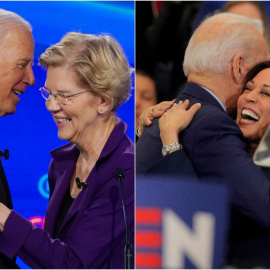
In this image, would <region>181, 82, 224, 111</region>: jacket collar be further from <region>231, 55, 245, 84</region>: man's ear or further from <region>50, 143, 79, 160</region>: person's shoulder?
<region>50, 143, 79, 160</region>: person's shoulder

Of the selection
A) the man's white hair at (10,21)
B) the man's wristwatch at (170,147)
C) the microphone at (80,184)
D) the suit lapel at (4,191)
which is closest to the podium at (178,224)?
the man's wristwatch at (170,147)

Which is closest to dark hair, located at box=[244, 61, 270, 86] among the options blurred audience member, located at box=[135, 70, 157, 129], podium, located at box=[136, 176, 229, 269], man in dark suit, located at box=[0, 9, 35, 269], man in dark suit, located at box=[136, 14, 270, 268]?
man in dark suit, located at box=[136, 14, 270, 268]

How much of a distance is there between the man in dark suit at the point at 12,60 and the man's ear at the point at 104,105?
15.9 inches

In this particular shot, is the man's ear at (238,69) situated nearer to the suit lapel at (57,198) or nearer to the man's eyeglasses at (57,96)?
the man's eyeglasses at (57,96)

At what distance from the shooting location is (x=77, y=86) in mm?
3180

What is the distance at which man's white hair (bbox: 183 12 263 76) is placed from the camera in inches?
129

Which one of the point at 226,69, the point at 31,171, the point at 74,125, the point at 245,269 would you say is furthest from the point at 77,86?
the point at 245,269

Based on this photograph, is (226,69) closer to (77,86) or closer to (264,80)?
(264,80)

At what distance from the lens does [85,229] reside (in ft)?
10.3

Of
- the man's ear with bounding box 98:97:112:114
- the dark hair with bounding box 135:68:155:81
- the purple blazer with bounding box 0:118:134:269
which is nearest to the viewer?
the purple blazer with bounding box 0:118:134:269

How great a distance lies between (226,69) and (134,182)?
79 cm

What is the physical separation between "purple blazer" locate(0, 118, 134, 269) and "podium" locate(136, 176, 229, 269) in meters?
0.14

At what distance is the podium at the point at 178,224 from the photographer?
332 centimetres

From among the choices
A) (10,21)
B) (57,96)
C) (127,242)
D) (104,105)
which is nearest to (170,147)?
(104,105)
